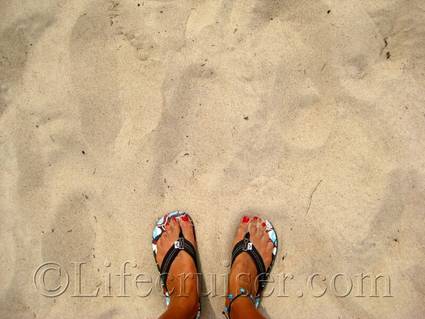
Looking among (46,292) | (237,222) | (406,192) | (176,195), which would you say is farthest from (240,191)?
(46,292)

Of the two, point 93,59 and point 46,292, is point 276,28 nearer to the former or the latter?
point 93,59

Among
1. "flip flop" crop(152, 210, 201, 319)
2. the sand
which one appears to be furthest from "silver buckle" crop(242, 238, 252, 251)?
"flip flop" crop(152, 210, 201, 319)

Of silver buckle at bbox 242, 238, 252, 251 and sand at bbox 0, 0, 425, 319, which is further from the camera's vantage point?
silver buckle at bbox 242, 238, 252, 251

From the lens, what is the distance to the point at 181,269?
1935mm

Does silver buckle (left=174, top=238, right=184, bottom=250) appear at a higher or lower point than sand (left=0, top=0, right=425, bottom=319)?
lower

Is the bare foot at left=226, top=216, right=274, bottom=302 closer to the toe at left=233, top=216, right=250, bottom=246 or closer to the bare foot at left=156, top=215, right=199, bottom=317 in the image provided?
the toe at left=233, top=216, right=250, bottom=246

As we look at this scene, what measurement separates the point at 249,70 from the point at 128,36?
71cm

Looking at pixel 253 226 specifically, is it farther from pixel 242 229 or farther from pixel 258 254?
pixel 258 254

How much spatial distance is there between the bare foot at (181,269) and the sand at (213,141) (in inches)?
2.9

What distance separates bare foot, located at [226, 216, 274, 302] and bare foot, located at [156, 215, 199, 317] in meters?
0.21

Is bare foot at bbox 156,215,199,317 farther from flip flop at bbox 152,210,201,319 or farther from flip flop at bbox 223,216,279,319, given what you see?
flip flop at bbox 223,216,279,319

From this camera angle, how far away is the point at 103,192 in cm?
193

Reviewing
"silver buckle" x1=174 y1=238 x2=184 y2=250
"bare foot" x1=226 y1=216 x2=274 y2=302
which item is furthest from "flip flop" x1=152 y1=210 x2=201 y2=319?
"bare foot" x1=226 y1=216 x2=274 y2=302

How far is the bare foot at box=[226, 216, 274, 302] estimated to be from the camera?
6.24 ft
